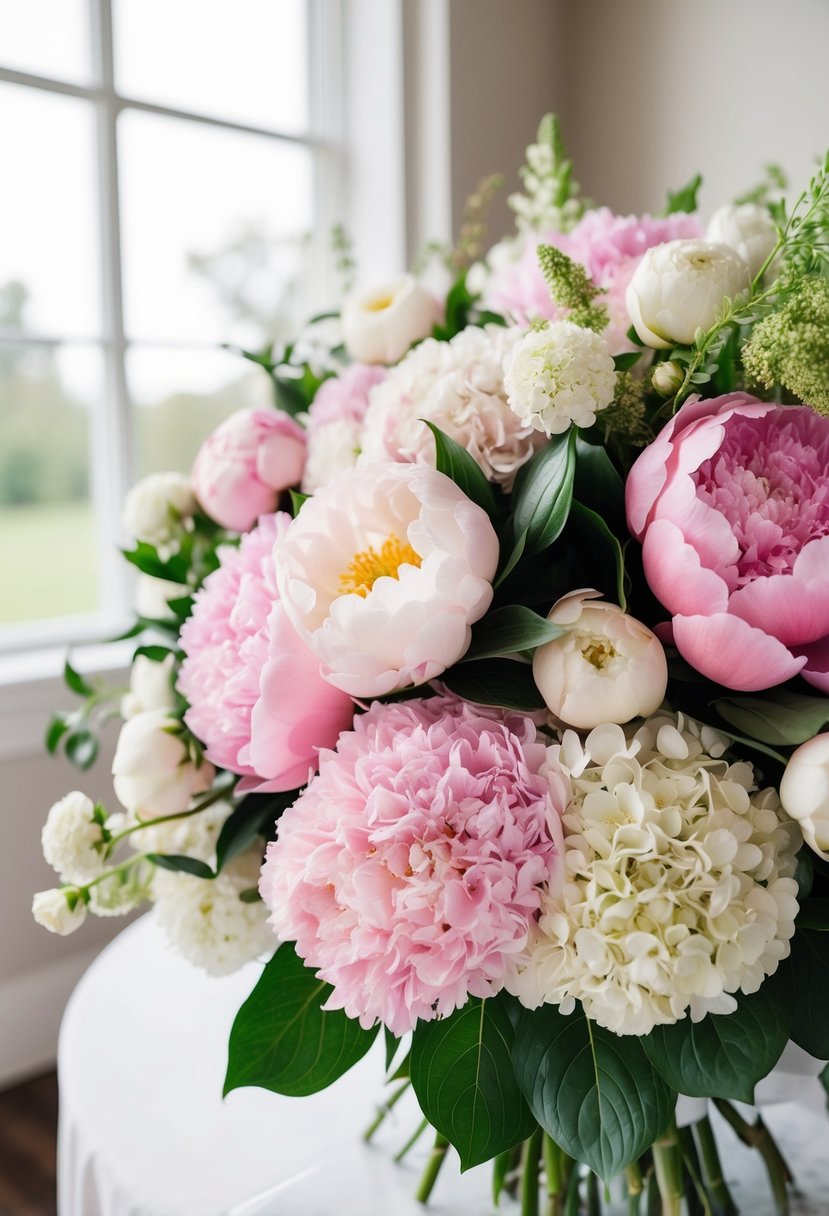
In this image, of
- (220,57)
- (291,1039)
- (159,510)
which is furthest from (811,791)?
(220,57)

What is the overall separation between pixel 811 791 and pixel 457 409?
251 mm

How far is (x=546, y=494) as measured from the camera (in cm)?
46

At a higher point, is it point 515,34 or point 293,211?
point 515,34

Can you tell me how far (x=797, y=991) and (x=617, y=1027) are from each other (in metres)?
0.10

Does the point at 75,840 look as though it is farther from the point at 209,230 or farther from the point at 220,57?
the point at 220,57

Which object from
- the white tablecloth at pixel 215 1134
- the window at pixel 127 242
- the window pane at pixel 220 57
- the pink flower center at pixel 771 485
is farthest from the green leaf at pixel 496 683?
the window pane at pixel 220 57

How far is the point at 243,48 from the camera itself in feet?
6.59

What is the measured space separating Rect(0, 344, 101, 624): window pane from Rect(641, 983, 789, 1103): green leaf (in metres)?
1.67

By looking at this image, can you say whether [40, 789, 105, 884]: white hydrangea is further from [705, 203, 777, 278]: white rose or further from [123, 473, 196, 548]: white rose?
[705, 203, 777, 278]: white rose

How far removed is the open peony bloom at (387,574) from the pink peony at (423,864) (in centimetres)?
3

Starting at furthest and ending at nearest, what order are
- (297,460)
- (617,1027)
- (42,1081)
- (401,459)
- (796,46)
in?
(796,46), (42,1081), (297,460), (401,459), (617,1027)

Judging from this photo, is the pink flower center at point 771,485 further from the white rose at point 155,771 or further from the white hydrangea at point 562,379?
the white rose at point 155,771

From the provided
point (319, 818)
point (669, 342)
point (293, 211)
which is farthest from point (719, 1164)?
point (293, 211)

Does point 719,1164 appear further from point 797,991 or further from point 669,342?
point 669,342
